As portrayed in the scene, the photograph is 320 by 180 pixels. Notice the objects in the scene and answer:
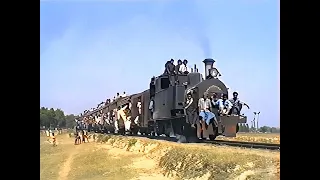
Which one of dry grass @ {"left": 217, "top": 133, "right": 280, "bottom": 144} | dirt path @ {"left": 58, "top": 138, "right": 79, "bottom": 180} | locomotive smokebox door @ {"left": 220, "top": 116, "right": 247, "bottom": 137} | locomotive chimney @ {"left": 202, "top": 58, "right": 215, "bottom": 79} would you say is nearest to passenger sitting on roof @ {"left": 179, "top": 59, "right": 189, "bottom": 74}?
locomotive chimney @ {"left": 202, "top": 58, "right": 215, "bottom": 79}

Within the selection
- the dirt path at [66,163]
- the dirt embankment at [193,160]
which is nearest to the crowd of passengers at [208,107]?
the dirt embankment at [193,160]

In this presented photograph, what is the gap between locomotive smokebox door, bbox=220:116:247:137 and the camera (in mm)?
3223

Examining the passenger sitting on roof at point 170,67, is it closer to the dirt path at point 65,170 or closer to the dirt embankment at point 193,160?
the dirt embankment at point 193,160

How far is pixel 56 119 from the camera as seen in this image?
9.46 feet

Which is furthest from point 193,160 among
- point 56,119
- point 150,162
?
point 56,119

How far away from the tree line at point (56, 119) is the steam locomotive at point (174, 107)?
161mm

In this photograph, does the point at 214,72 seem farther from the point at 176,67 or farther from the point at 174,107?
the point at 174,107

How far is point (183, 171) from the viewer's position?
3.21m

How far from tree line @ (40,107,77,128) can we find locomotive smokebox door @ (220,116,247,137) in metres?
1.19

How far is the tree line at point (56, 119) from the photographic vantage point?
2706 mm

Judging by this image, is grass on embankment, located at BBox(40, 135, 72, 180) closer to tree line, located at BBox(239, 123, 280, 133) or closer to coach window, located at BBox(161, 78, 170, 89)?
coach window, located at BBox(161, 78, 170, 89)
